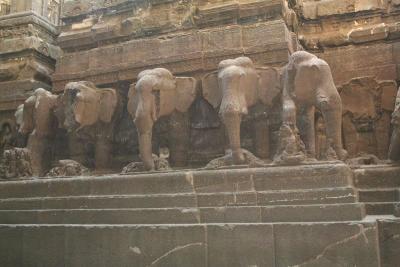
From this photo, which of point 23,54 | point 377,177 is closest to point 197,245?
point 377,177

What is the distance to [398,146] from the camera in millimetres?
6078

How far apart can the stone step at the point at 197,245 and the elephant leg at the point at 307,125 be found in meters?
1.57

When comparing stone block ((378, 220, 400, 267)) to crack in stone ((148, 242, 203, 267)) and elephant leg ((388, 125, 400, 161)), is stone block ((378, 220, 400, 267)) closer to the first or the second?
elephant leg ((388, 125, 400, 161))

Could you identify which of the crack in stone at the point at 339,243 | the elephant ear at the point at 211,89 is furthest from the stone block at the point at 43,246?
the crack in stone at the point at 339,243

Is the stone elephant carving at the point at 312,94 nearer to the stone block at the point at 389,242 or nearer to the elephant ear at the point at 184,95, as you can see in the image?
the stone block at the point at 389,242

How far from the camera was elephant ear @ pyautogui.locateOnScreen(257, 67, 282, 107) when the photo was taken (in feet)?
22.8

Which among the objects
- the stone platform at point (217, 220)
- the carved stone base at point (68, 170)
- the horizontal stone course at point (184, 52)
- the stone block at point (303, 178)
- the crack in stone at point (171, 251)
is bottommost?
the crack in stone at point (171, 251)

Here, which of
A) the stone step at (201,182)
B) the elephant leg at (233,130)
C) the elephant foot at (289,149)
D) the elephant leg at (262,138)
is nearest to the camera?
the stone step at (201,182)

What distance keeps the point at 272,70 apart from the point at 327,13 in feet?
9.89

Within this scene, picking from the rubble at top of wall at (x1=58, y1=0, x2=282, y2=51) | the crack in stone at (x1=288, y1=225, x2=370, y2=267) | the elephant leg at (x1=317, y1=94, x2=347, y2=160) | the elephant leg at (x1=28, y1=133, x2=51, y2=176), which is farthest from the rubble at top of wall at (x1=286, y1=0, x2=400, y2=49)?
the elephant leg at (x1=28, y1=133, x2=51, y2=176)

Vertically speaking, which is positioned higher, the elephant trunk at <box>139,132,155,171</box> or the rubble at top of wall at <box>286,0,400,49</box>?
the rubble at top of wall at <box>286,0,400,49</box>

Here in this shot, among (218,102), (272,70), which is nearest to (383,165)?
(272,70)

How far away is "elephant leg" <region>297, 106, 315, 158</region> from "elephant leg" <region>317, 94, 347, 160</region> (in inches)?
14.4

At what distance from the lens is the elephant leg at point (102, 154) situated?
26.8 feet
